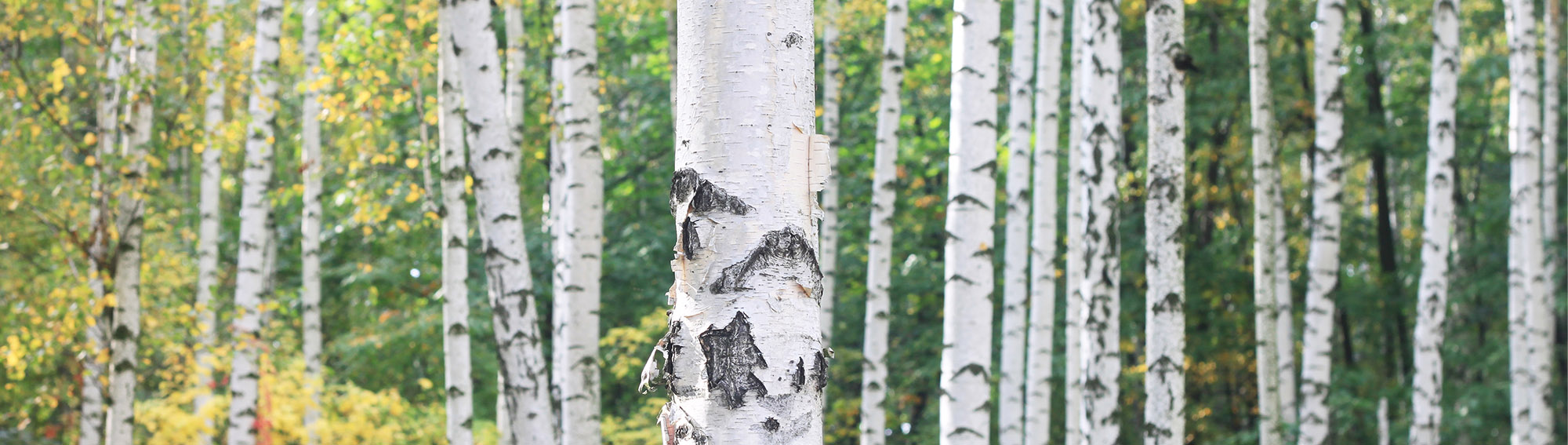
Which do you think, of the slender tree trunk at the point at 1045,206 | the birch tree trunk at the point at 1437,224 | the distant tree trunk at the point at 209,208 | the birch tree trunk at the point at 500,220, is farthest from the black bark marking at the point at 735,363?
the birch tree trunk at the point at 1437,224

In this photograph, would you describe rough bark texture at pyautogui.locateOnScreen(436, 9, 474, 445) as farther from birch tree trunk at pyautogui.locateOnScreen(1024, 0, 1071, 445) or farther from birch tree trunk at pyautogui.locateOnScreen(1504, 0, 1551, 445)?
birch tree trunk at pyautogui.locateOnScreen(1504, 0, 1551, 445)

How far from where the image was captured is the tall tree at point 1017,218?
748 centimetres

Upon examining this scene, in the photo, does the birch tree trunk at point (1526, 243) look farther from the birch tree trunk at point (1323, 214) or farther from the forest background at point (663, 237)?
the birch tree trunk at point (1323, 214)

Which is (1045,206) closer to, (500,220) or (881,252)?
(881,252)

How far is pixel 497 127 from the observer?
4695 millimetres

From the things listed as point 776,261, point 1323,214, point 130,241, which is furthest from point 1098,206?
point 130,241

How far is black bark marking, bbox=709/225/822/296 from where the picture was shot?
180cm

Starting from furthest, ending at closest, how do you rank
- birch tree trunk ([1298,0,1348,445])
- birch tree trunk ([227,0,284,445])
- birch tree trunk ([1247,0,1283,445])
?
birch tree trunk ([1247,0,1283,445])
birch tree trunk ([227,0,284,445])
birch tree trunk ([1298,0,1348,445])

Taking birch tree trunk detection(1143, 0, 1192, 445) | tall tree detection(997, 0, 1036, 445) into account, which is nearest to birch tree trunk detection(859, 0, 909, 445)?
tall tree detection(997, 0, 1036, 445)

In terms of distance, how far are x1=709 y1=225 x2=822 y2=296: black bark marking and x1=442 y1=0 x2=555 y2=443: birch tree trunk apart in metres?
3.05

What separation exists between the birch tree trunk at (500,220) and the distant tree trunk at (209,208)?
2.31 m

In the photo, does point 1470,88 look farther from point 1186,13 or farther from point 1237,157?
point 1186,13

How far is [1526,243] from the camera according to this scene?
840 centimetres

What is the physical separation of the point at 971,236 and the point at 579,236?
298cm
